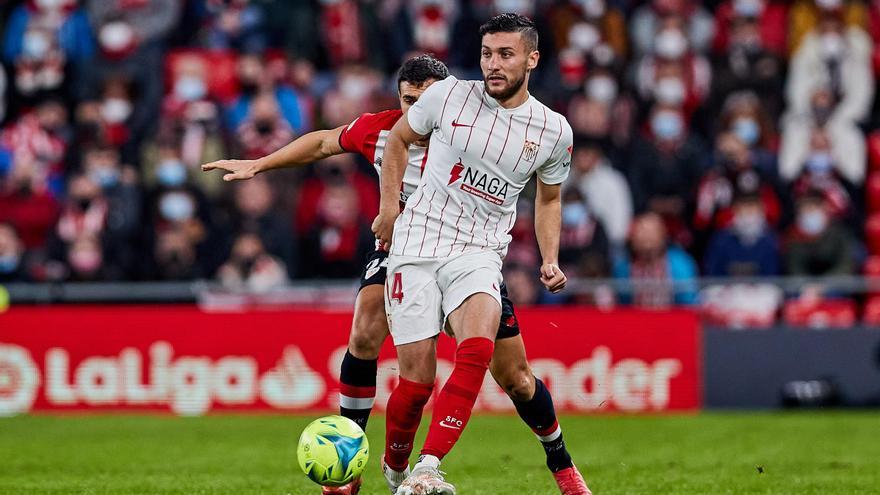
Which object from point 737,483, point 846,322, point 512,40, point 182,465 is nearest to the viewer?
point 512,40

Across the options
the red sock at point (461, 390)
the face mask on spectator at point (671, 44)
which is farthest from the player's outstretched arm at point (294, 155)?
the face mask on spectator at point (671, 44)

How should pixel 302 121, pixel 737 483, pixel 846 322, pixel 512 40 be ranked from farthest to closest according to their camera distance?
1. pixel 302 121
2. pixel 846 322
3. pixel 737 483
4. pixel 512 40

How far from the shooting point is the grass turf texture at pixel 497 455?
31.9 feet

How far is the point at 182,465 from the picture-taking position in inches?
446

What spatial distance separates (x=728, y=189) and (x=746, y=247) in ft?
2.66

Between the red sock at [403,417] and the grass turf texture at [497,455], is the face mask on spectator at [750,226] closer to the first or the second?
the grass turf texture at [497,455]

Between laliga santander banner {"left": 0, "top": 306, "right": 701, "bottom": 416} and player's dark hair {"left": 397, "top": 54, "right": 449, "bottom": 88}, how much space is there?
757 cm

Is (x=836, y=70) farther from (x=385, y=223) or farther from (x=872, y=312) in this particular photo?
(x=385, y=223)

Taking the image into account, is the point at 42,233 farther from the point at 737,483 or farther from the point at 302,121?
the point at 737,483

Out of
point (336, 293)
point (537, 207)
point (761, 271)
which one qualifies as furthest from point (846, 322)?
point (537, 207)

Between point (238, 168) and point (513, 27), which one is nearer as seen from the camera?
point (513, 27)

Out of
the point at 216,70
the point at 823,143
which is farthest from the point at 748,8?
the point at 216,70

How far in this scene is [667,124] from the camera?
18.6m

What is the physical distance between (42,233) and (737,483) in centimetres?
1011
